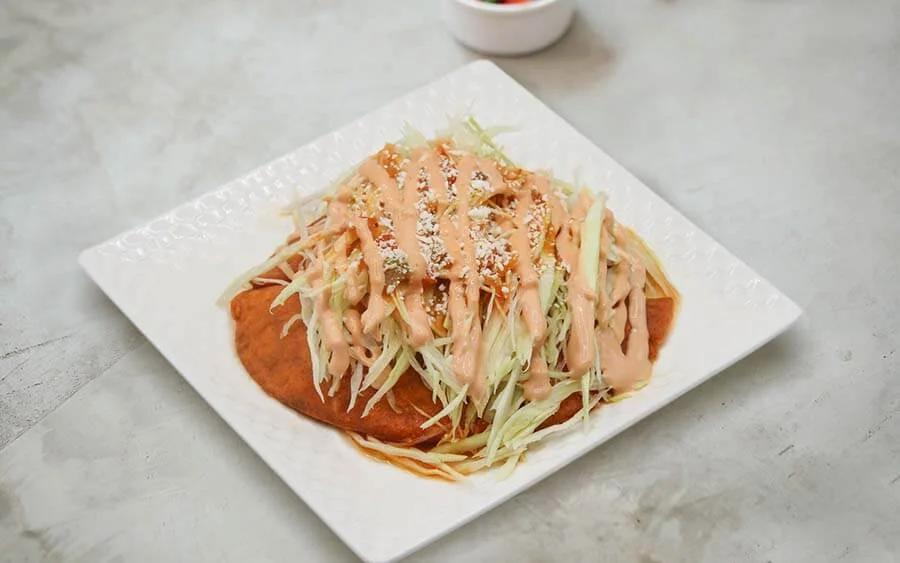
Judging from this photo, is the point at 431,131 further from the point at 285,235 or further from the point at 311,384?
the point at 311,384

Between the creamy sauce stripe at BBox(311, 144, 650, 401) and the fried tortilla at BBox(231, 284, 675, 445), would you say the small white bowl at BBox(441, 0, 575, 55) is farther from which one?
the fried tortilla at BBox(231, 284, 675, 445)

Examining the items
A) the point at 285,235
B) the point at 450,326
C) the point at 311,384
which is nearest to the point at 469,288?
the point at 450,326

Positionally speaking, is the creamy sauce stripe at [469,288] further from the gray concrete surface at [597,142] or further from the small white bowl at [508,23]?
the small white bowl at [508,23]

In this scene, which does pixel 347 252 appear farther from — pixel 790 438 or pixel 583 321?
pixel 790 438

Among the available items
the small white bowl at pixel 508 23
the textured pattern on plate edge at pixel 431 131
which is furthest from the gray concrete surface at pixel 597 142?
the textured pattern on plate edge at pixel 431 131

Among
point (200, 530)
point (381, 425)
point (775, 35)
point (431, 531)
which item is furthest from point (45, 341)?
point (775, 35)
